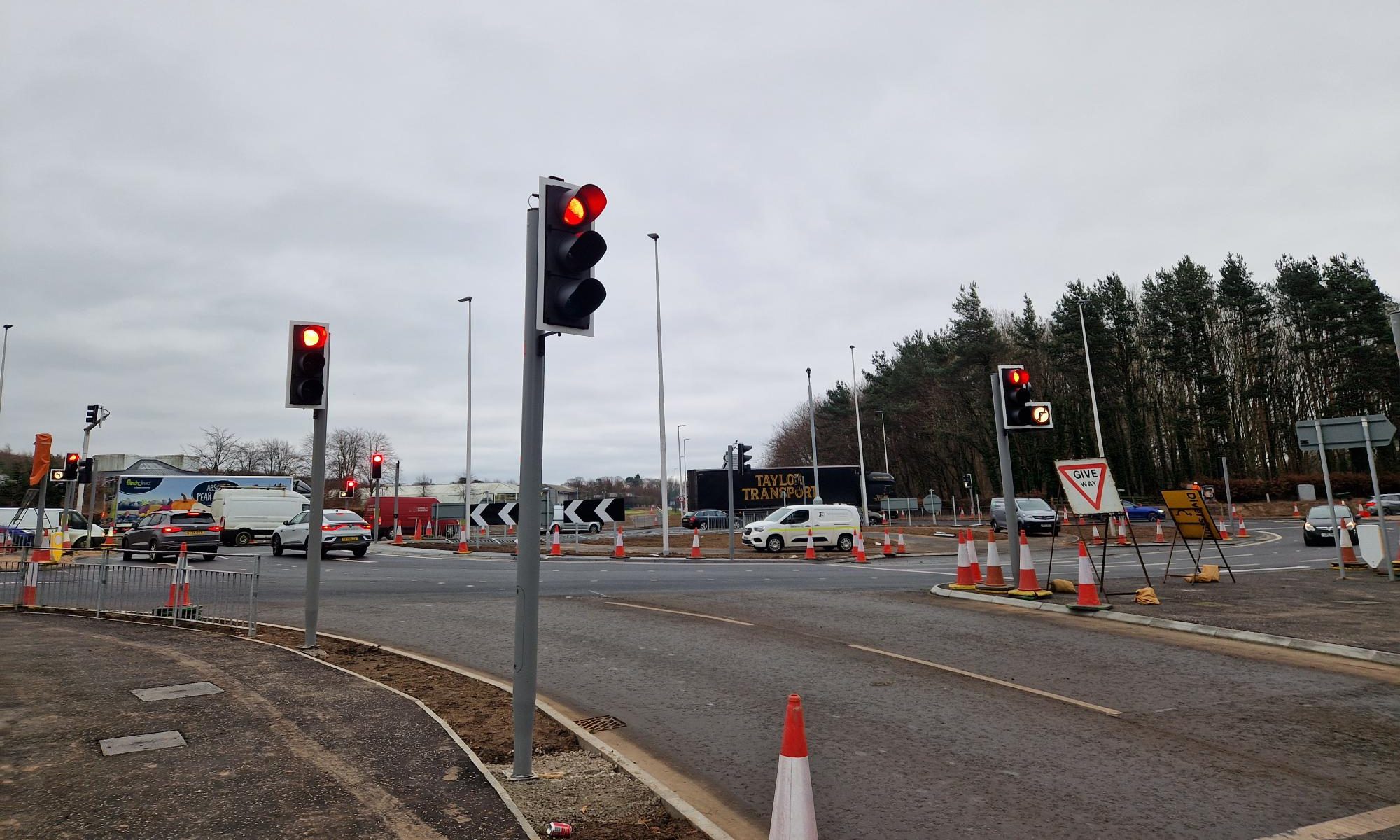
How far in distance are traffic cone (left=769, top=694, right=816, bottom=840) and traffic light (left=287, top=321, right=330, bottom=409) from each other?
687 cm

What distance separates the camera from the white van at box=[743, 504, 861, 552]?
99.8 feet

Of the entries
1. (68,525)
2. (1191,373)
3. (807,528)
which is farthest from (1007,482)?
(1191,373)

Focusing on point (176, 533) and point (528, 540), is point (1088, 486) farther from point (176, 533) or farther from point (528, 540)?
point (176, 533)

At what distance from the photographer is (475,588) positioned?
16.2m

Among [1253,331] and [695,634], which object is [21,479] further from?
[1253,331]

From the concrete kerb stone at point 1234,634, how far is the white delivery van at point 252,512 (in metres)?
31.5

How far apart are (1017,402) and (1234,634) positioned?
5037 mm

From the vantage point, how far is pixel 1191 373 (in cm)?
5822

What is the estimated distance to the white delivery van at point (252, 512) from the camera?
114 feet

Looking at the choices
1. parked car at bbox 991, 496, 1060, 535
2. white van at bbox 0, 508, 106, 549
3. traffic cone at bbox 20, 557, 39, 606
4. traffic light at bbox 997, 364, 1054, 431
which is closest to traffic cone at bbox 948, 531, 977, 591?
traffic light at bbox 997, 364, 1054, 431

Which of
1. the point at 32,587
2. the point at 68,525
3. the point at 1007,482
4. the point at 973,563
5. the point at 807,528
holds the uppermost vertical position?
the point at 68,525

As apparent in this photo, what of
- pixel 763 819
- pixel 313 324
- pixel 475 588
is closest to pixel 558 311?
pixel 763 819

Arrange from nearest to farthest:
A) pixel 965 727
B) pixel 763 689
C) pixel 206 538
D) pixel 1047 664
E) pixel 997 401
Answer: pixel 965 727, pixel 763 689, pixel 1047 664, pixel 997 401, pixel 206 538

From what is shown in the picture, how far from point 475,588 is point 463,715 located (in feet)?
34.2
